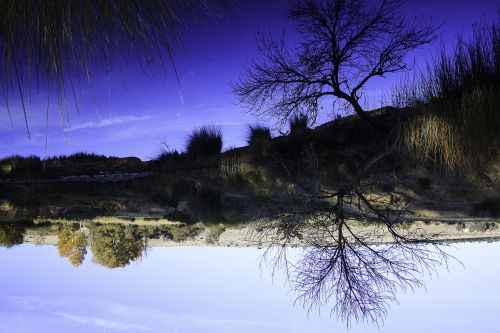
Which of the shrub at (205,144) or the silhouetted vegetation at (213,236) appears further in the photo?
the silhouetted vegetation at (213,236)

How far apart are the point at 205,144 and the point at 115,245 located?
6734mm

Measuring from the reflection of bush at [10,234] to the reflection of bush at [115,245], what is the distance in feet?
7.87

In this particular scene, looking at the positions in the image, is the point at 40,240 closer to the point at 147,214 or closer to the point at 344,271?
the point at 147,214

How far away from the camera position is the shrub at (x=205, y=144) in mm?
10828

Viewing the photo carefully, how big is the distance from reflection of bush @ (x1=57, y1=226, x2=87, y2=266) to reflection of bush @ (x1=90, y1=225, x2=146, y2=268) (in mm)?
769

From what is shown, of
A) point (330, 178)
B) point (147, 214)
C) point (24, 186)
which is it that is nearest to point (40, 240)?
point (24, 186)

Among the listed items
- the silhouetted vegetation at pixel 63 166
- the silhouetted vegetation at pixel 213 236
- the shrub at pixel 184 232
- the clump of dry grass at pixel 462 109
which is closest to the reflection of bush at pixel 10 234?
the silhouetted vegetation at pixel 63 166

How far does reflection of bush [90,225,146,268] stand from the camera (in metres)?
14.5

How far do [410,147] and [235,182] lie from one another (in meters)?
4.79

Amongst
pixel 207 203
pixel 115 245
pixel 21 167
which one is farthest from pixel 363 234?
pixel 21 167

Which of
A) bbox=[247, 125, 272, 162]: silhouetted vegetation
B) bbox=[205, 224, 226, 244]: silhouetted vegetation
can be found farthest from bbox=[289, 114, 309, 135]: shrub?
bbox=[205, 224, 226, 244]: silhouetted vegetation

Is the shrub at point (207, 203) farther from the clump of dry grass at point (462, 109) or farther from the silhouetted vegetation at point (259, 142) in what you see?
the clump of dry grass at point (462, 109)

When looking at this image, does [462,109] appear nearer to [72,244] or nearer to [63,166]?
[63,166]

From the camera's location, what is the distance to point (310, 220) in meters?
8.54
